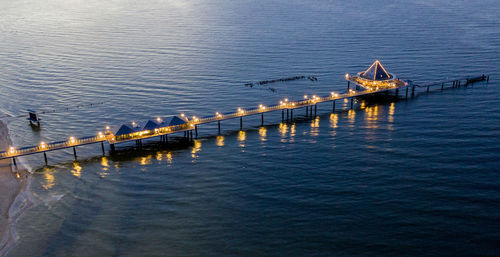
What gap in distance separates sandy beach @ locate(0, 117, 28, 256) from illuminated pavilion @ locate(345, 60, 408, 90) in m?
82.3

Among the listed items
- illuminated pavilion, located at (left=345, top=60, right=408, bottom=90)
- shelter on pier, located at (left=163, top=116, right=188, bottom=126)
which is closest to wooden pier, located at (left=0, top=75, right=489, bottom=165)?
shelter on pier, located at (left=163, top=116, right=188, bottom=126)

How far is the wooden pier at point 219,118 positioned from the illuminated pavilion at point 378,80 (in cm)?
137

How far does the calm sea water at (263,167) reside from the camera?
170 ft

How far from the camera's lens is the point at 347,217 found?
55.0 m

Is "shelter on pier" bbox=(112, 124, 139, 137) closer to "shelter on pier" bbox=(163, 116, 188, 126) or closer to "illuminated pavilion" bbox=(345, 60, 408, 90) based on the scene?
"shelter on pier" bbox=(163, 116, 188, 126)

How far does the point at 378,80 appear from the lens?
354 ft

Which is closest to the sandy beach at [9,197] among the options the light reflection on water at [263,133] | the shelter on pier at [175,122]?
the shelter on pier at [175,122]

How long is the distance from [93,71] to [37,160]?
60556mm

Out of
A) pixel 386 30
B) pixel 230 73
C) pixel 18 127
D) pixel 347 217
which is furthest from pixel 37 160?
pixel 386 30

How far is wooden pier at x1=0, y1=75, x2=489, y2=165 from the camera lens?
74188 mm

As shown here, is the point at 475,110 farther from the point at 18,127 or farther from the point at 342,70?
the point at 18,127

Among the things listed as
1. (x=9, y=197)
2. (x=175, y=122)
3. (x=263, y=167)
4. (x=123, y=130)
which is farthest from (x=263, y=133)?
(x=9, y=197)

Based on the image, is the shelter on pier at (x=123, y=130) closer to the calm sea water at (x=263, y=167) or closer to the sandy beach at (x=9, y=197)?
the calm sea water at (x=263, y=167)

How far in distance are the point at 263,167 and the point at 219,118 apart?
21433mm
